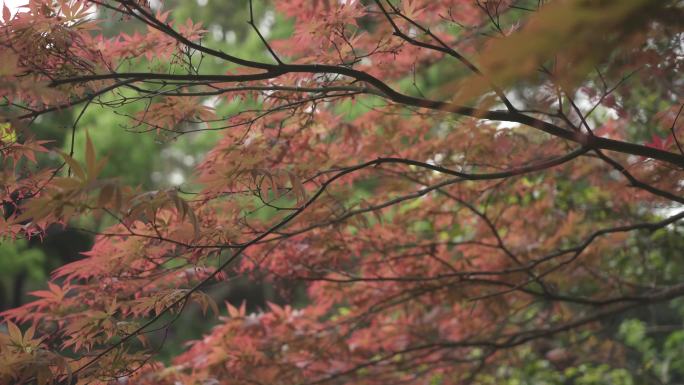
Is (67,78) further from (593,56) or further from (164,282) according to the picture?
(593,56)

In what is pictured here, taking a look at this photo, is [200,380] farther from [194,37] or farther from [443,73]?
[443,73]

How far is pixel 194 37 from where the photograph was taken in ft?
6.21

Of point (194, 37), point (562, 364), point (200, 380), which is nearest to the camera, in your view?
point (194, 37)

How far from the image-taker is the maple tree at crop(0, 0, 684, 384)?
1457 mm

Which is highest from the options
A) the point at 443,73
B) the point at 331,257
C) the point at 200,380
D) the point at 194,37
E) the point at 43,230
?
the point at 443,73

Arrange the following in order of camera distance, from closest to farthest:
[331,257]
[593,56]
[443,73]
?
[593,56]
[331,257]
[443,73]

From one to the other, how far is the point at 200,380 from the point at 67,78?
3.94 feet

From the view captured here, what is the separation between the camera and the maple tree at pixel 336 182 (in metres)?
1.46

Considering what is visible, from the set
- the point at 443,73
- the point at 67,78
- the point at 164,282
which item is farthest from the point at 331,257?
the point at 443,73

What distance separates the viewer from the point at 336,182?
2520mm

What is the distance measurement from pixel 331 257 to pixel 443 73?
601cm

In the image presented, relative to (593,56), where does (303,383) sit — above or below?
below

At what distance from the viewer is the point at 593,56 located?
796 mm

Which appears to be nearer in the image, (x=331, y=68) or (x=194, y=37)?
(x=331, y=68)
